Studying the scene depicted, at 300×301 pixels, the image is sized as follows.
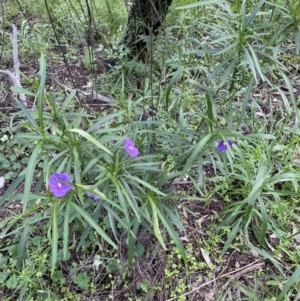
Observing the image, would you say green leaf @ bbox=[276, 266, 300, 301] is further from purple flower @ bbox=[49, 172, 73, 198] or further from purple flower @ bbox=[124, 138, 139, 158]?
purple flower @ bbox=[49, 172, 73, 198]

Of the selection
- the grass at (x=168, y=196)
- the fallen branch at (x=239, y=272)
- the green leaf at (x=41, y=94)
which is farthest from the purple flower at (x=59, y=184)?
the fallen branch at (x=239, y=272)

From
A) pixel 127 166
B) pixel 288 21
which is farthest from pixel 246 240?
pixel 288 21

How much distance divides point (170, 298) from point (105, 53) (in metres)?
1.80

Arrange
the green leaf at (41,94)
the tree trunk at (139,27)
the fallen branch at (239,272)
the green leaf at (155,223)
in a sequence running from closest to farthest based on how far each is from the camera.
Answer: the green leaf at (41,94) < the green leaf at (155,223) < the fallen branch at (239,272) < the tree trunk at (139,27)

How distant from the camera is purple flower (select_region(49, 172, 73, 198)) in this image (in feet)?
4.11

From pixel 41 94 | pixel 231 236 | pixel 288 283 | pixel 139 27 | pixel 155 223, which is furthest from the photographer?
pixel 139 27

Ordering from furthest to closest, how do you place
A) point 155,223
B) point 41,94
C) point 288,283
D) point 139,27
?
point 139,27 → point 288,283 → point 155,223 → point 41,94

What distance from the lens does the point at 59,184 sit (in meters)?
1.26

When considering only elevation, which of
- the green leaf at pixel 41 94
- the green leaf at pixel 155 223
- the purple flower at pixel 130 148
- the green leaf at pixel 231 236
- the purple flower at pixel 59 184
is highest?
the green leaf at pixel 41 94

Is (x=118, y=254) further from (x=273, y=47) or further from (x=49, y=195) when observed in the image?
(x=273, y=47)

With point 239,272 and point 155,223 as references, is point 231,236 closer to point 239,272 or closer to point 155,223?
point 239,272

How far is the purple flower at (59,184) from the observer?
4.11 feet

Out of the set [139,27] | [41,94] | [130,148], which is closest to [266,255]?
[130,148]

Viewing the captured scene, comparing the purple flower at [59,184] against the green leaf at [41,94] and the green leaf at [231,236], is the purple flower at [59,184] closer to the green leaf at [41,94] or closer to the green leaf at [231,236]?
the green leaf at [41,94]
